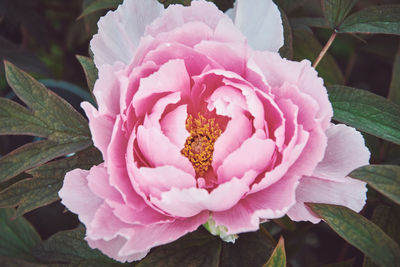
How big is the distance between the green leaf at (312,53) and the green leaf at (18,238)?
0.44m

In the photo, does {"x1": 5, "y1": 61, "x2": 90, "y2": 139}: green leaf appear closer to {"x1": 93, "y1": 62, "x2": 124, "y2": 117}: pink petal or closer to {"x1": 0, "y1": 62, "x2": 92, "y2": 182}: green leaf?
{"x1": 0, "y1": 62, "x2": 92, "y2": 182}: green leaf

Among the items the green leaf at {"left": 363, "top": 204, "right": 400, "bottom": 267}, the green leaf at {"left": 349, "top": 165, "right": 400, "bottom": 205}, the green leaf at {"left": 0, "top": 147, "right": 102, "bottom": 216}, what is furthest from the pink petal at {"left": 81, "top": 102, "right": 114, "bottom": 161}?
the green leaf at {"left": 363, "top": 204, "right": 400, "bottom": 267}

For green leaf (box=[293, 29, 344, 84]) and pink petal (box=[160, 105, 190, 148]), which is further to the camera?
green leaf (box=[293, 29, 344, 84])

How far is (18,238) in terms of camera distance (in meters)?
0.65

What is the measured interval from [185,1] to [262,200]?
0.26 meters

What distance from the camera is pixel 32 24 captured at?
0.88m

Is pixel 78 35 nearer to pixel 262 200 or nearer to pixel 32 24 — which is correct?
pixel 32 24

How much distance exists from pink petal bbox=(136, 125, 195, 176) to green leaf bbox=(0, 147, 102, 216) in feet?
0.41

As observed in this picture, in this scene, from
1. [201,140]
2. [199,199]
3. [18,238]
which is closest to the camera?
[199,199]

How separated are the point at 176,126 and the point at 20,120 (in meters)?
0.18

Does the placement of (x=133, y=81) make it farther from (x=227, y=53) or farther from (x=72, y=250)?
(x=72, y=250)

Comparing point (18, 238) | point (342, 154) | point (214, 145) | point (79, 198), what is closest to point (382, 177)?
point (342, 154)

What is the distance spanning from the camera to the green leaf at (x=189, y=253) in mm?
477

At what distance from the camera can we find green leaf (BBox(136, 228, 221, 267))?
0.48 m
